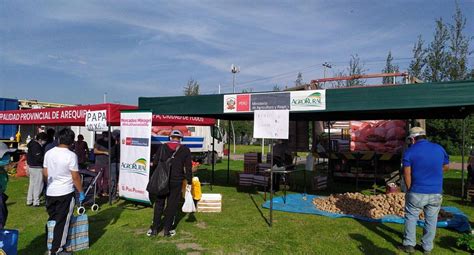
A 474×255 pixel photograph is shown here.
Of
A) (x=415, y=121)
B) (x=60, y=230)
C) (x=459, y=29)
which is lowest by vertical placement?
(x=60, y=230)

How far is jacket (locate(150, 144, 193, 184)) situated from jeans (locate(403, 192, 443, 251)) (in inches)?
137

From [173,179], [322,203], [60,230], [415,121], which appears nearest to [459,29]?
[415,121]

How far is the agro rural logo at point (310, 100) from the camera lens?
7.96 meters

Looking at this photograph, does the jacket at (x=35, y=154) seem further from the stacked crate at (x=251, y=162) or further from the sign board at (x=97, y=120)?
the stacked crate at (x=251, y=162)

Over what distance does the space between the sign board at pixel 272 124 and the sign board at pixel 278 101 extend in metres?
1.26

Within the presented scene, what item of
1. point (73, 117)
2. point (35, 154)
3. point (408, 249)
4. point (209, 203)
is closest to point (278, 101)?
point (209, 203)

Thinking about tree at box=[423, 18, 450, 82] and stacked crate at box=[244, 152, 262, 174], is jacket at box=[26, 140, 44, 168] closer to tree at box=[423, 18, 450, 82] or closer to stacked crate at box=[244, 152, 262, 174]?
stacked crate at box=[244, 152, 262, 174]

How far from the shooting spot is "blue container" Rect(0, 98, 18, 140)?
1691 cm

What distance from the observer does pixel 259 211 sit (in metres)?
8.54

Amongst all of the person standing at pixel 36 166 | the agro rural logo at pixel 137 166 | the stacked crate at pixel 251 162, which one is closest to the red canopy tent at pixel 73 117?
the agro rural logo at pixel 137 166

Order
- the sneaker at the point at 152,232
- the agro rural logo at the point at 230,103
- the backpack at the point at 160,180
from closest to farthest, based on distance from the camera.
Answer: the backpack at the point at 160,180
the sneaker at the point at 152,232
the agro rural logo at the point at 230,103

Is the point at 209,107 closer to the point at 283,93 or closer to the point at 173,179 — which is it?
the point at 283,93

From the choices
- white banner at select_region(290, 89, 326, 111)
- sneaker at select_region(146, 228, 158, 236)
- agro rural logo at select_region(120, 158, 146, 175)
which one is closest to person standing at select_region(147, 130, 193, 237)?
sneaker at select_region(146, 228, 158, 236)

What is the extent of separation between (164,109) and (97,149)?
81.5 inches
